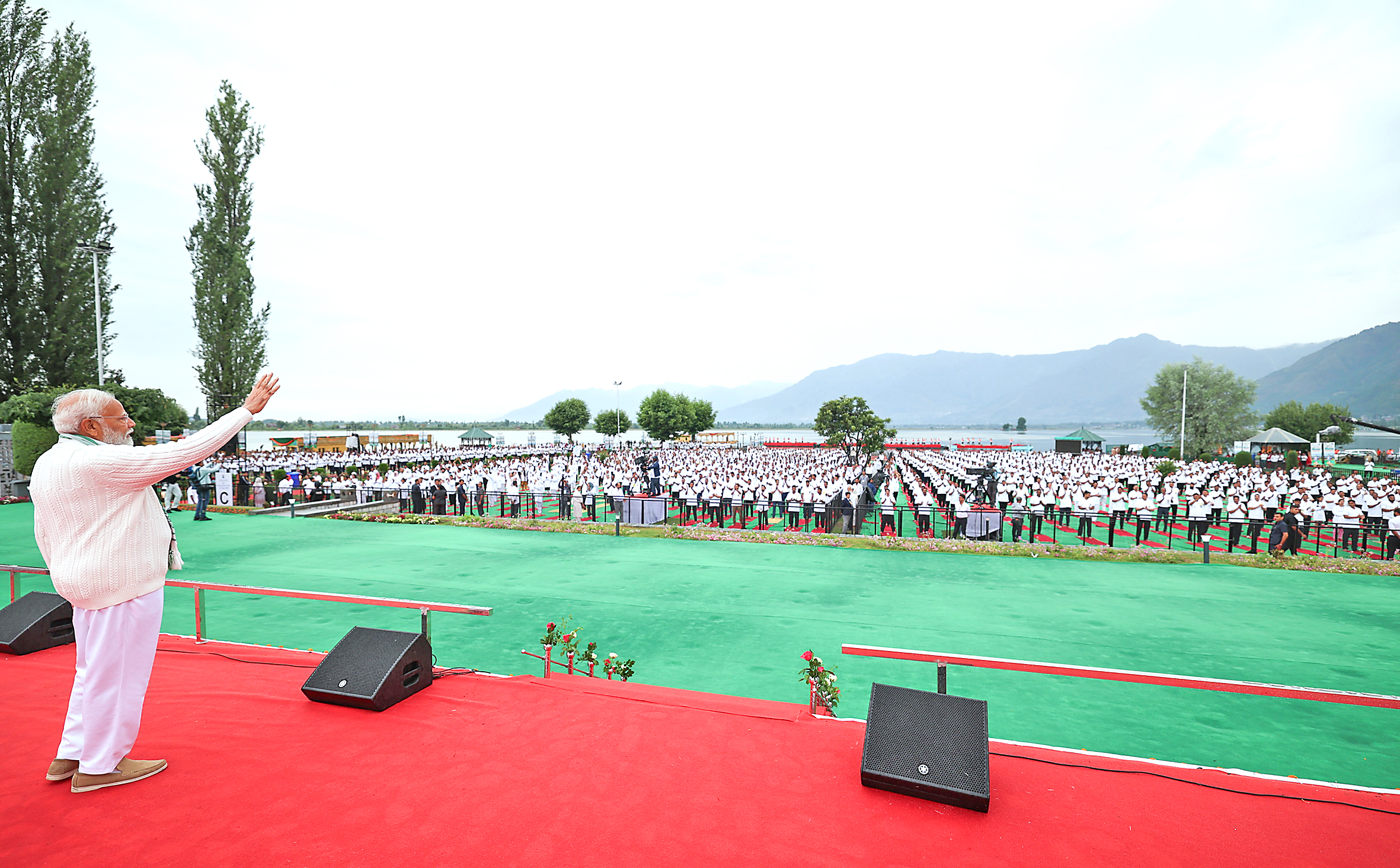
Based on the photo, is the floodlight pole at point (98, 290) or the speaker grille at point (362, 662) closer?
the speaker grille at point (362, 662)

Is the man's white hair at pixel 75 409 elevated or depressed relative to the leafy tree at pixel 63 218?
depressed

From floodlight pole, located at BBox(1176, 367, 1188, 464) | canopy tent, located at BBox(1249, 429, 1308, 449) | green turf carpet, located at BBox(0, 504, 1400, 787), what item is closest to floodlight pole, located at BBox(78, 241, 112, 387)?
green turf carpet, located at BBox(0, 504, 1400, 787)

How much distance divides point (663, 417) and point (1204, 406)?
183 ft

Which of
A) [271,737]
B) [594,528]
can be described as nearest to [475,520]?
[594,528]

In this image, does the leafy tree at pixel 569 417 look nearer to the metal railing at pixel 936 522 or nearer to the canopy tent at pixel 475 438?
the canopy tent at pixel 475 438

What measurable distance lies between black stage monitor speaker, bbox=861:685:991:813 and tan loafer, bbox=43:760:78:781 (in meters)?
4.08

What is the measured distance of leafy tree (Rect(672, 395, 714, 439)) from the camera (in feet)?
268

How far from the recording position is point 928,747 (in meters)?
3.16

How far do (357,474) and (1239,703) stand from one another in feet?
107

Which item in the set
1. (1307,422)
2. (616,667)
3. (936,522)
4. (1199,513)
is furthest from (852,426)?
(1307,422)

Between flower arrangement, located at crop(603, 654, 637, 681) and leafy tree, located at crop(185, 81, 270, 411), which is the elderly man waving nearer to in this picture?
flower arrangement, located at crop(603, 654, 637, 681)

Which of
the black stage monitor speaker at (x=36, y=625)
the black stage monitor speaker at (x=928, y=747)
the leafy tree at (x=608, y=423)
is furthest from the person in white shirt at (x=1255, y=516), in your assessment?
the leafy tree at (x=608, y=423)

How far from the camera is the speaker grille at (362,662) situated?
4.04m

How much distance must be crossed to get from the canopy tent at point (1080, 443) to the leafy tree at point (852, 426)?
2716 centimetres
